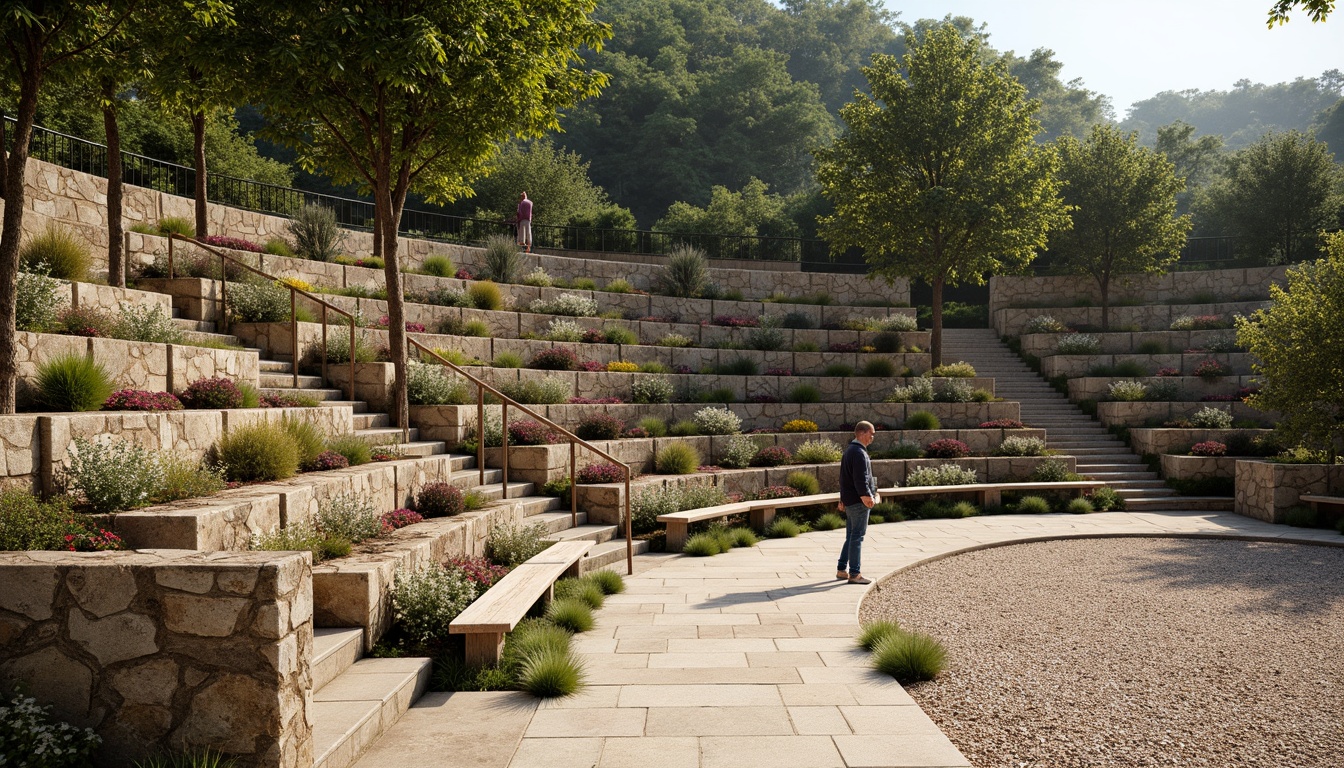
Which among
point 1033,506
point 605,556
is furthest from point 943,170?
point 605,556

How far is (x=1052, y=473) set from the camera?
15562mm

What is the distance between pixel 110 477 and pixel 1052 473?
15358 mm

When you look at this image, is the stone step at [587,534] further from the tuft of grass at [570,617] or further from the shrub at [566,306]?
the shrub at [566,306]

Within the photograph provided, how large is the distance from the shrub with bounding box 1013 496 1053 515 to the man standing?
7.08m

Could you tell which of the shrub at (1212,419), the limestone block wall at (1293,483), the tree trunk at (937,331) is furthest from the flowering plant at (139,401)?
the shrub at (1212,419)

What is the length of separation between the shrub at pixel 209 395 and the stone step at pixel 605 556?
4.10 m

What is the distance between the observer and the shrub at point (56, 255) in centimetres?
963

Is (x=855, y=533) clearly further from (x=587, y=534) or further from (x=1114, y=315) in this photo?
(x=1114, y=315)

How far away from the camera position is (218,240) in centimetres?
1384

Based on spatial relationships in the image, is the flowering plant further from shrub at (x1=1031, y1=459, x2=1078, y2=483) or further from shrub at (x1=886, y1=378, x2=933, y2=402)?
shrub at (x1=1031, y1=459, x2=1078, y2=483)

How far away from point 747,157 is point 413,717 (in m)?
47.6

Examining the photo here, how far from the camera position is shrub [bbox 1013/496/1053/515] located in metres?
14.6

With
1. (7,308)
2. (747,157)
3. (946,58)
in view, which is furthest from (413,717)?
(747,157)

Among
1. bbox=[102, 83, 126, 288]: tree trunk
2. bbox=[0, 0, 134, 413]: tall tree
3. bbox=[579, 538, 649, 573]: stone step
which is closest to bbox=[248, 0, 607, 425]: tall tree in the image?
bbox=[0, 0, 134, 413]: tall tree
